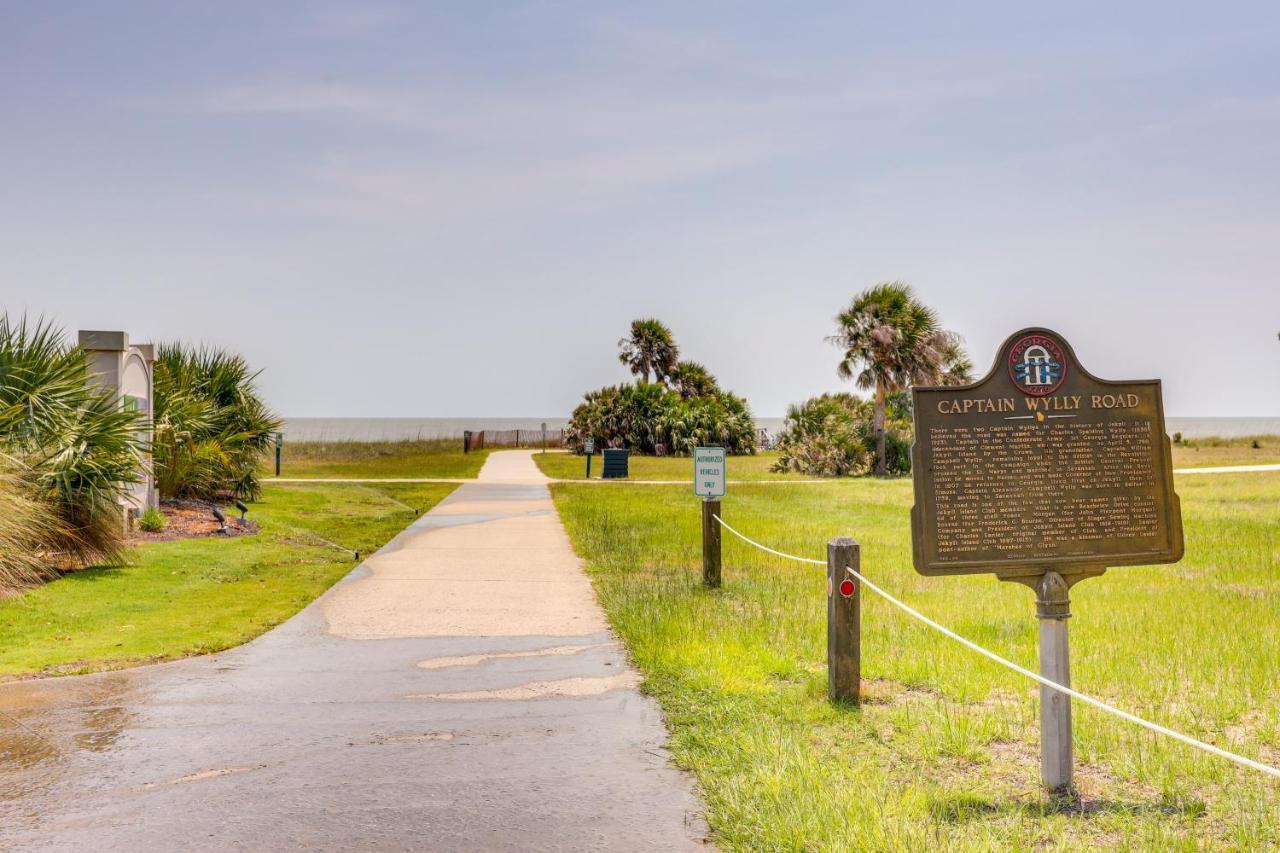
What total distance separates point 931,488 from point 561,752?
2388 mm

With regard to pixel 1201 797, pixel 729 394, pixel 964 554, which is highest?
pixel 729 394

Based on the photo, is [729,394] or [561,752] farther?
[729,394]

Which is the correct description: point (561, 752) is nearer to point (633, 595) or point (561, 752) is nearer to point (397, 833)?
point (397, 833)

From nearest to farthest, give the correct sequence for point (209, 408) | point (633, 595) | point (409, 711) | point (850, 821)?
1. point (850, 821)
2. point (409, 711)
3. point (633, 595)
4. point (209, 408)

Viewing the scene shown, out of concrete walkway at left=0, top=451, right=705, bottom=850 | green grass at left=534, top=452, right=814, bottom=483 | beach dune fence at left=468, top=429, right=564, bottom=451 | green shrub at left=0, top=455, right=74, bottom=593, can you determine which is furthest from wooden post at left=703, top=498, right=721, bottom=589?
beach dune fence at left=468, top=429, right=564, bottom=451

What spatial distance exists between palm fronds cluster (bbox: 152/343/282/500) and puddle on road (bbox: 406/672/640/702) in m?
11.3

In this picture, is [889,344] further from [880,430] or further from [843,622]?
[843,622]

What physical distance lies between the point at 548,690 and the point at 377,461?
4207cm

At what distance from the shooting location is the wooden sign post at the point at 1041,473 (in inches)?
204

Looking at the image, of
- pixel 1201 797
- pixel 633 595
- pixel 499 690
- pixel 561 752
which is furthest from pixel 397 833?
pixel 633 595

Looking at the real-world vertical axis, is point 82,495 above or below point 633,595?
above

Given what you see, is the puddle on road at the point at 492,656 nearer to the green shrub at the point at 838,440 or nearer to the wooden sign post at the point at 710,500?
the wooden sign post at the point at 710,500

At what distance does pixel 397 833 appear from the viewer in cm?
443

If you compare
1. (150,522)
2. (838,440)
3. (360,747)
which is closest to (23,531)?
(150,522)
